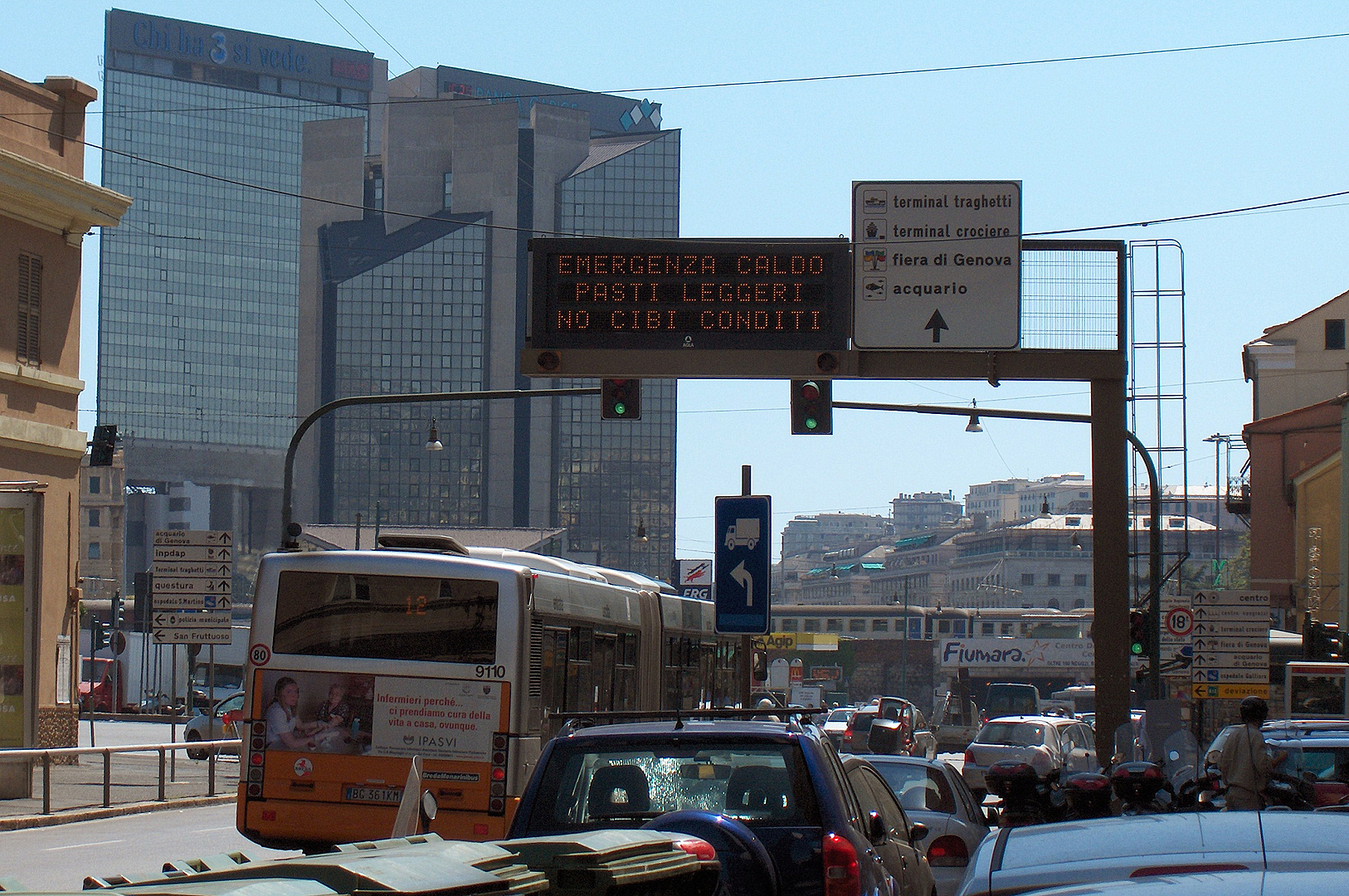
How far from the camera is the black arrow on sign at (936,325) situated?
18.5m

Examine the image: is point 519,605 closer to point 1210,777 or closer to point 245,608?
point 1210,777

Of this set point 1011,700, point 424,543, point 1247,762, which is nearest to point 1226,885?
point 1247,762

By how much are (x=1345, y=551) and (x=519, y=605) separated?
111ft

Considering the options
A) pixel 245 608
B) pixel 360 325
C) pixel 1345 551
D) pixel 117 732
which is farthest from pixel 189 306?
pixel 1345 551

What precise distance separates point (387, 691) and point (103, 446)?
19429 mm

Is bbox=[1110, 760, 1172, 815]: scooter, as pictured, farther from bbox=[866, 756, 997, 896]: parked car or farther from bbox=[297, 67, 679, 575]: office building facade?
bbox=[297, 67, 679, 575]: office building facade

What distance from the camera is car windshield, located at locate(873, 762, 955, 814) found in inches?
496

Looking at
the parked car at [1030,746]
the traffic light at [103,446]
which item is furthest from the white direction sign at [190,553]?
the parked car at [1030,746]

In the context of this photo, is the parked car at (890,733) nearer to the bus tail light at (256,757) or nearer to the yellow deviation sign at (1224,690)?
the yellow deviation sign at (1224,690)

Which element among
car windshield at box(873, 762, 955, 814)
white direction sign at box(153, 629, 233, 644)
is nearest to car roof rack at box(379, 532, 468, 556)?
car windshield at box(873, 762, 955, 814)

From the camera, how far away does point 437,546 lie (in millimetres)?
15375

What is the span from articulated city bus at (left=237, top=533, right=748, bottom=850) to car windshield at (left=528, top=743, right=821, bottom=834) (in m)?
5.92

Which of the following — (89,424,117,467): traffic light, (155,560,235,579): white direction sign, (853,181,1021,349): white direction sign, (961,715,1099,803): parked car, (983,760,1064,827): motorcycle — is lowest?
(961,715,1099,803): parked car

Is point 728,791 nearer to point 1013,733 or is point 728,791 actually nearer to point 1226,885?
point 1226,885
